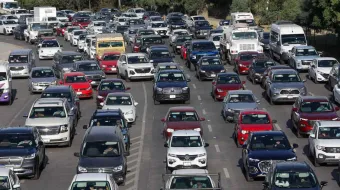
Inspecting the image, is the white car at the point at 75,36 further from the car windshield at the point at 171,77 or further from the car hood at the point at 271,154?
the car hood at the point at 271,154

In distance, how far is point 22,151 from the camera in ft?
100

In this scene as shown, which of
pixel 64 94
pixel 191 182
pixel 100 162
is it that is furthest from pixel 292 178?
pixel 64 94

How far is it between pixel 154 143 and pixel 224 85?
1068 cm

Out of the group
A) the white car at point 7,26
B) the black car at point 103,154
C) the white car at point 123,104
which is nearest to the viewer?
the black car at point 103,154

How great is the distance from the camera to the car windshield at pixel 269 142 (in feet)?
101

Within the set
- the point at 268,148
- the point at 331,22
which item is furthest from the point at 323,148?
the point at 331,22

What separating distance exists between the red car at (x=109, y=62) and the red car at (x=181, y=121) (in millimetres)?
22101

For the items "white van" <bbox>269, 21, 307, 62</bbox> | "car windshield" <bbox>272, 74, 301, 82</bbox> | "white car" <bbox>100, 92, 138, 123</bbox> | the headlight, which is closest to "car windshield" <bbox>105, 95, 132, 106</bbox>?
"white car" <bbox>100, 92, 138, 123</bbox>

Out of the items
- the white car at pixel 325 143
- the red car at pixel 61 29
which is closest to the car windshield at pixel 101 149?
the white car at pixel 325 143

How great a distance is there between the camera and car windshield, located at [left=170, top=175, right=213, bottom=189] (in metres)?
24.8

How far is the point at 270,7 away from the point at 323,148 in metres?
59.8

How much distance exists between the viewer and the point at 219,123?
41969 millimetres

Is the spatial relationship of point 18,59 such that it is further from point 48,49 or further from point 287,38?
point 287,38

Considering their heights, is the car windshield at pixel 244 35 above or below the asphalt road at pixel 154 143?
above
